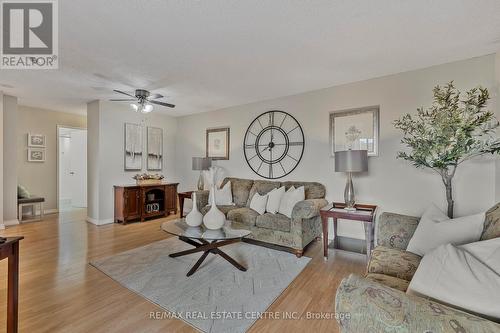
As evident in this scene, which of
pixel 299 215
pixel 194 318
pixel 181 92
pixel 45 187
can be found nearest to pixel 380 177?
pixel 299 215

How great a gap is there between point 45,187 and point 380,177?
706cm

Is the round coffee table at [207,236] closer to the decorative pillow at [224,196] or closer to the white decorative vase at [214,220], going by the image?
the white decorative vase at [214,220]

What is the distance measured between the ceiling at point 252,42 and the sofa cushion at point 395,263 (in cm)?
197

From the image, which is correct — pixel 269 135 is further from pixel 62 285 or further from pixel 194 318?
pixel 62 285

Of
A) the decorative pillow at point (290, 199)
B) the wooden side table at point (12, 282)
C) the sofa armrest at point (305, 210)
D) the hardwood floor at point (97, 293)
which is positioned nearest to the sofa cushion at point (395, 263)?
the hardwood floor at point (97, 293)

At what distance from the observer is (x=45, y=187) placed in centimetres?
549

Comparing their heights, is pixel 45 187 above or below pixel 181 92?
below

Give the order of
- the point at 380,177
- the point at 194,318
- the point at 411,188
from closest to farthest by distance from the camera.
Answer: the point at 194,318 → the point at 411,188 → the point at 380,177

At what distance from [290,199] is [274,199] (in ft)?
0.85

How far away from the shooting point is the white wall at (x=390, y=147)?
274cm

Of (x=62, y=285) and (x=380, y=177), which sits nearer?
(x=62, y=285)

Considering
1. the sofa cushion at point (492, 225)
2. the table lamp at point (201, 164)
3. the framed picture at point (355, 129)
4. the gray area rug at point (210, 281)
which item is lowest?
the gray area rug at point (210, 281)

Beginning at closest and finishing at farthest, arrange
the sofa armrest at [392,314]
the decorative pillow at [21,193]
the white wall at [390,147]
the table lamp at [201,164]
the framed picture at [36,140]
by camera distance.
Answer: the sofa armrest at [392,314] → the white wall at [390,147] → the decorative pillow at [21,193] → the table lamp at [201,164] → the framed picture at [36,140]

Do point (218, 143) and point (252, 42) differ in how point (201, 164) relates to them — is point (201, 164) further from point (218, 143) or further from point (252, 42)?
point (252, 42)
